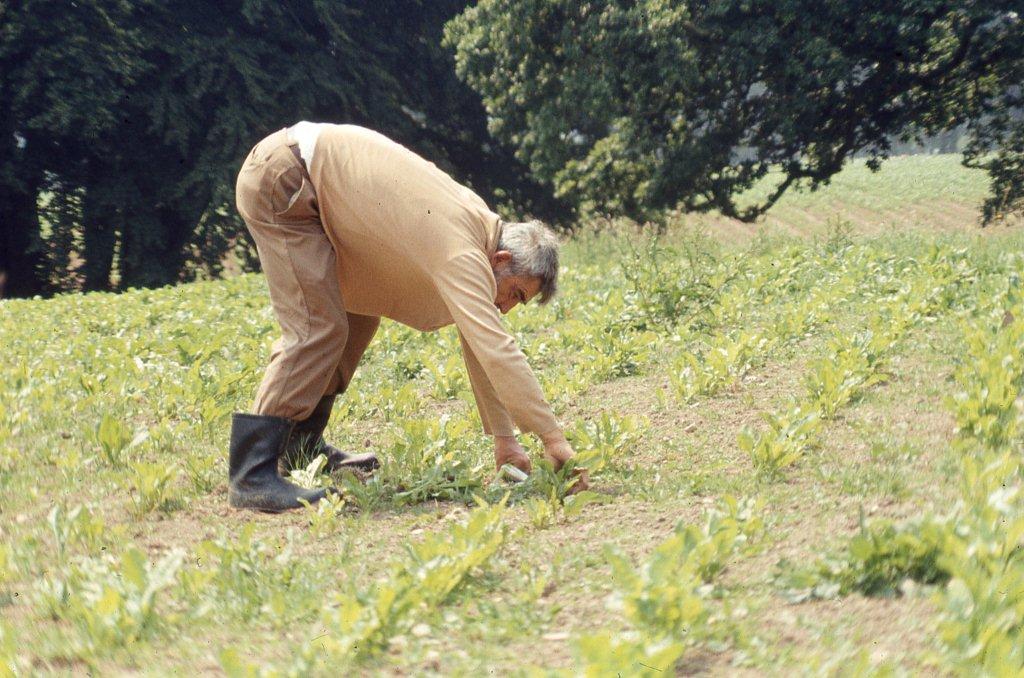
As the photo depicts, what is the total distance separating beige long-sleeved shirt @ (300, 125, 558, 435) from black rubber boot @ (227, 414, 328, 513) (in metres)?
0.67

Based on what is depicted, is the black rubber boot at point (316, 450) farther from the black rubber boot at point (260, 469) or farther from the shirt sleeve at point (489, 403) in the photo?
the shirt sleeve at point (489, 403)

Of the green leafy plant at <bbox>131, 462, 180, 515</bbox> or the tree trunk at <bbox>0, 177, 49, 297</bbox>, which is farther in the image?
the tree trunk at <bbox>0, 177, 49, 297</bbox>

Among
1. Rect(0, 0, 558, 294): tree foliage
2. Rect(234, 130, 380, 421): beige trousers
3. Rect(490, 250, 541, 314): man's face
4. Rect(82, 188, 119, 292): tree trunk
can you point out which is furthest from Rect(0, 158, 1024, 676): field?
Rect(82, 188, 119, 292): tree trunk

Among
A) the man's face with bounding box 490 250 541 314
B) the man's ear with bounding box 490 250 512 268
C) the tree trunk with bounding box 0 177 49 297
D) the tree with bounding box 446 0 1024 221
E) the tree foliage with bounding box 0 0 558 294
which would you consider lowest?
the tree trunk with bounding box 0 177 49 297

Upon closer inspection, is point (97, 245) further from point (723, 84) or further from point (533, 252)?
point (533, 252)

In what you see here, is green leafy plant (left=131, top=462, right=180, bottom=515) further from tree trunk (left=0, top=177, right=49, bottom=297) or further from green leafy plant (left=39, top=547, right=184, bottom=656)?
tree trunk (left=0, top=177, right=49, bottom=297)

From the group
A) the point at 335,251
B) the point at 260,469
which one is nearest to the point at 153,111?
the point at 335,251

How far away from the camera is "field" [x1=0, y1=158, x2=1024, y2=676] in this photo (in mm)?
2385

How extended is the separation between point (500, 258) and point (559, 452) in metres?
0.76

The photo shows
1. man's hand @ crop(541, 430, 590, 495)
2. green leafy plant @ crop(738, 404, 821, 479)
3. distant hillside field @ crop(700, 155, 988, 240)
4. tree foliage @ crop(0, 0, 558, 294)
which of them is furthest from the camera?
distant hillside field @ crop(700, 155, 988, 240)

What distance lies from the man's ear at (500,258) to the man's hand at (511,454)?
0.75m

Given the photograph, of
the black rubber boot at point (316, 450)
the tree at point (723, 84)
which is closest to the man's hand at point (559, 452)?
the black rubber boot at point (316, 450)

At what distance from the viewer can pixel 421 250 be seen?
366 cm

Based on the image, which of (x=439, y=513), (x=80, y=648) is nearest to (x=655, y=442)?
(x=439, y=513)
